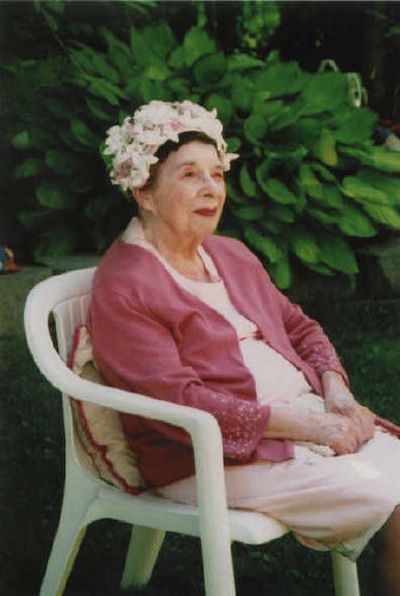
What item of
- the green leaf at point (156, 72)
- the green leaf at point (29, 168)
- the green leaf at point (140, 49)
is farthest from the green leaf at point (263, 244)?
the green leaf at point (29, 168)

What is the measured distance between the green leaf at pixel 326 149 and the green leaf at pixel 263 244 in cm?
43

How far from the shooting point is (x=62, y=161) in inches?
198

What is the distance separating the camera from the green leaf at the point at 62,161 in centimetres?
501

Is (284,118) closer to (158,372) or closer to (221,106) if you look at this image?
(221,106)

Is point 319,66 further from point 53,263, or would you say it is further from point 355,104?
point 53,263

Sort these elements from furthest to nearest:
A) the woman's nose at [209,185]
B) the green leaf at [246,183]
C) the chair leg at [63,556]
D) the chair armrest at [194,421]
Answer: the green leaf at [246,183] → the chair leg at [63,556] → the woman's nose at [209,185] → the chair armrest at [194,421]

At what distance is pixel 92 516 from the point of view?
8.74 feet

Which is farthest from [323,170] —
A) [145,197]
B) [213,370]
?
[213,370]

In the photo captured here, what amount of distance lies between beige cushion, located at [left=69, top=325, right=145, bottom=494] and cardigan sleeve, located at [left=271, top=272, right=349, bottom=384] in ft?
1.66

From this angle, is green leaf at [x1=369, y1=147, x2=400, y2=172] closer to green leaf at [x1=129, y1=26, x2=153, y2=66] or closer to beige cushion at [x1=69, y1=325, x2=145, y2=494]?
green leaf at [x1=129, y1=26, x2=153, y2=66]

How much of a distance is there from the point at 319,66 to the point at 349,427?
3.96 meters

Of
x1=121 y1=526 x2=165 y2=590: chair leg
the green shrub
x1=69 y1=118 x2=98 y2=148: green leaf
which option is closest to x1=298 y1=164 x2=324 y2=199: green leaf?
the green shrub

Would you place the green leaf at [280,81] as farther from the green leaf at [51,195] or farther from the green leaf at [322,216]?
the green leaf at [51,195]

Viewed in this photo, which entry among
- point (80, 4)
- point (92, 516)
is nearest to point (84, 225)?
point (80, 4)
